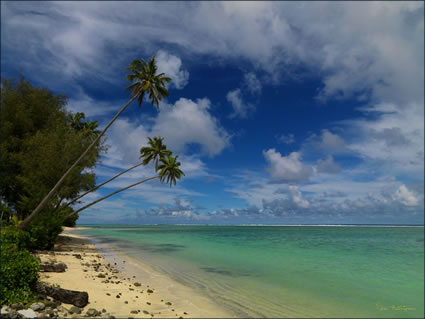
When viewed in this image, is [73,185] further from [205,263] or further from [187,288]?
[187,288]

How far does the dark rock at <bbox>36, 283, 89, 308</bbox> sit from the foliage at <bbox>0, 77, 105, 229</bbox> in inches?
583

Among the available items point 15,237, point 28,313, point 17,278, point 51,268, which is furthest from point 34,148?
point 28,313

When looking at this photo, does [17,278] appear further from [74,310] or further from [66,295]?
[74,310]

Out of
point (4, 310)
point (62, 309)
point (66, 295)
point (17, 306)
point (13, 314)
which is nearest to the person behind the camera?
point (13, 314)

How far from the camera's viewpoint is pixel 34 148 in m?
23.0

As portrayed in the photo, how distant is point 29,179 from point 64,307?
18.4 metres

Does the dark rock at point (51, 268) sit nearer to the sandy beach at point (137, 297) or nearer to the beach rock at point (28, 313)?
the sandy beach at point (137, 297)

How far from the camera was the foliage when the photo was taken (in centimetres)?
2223

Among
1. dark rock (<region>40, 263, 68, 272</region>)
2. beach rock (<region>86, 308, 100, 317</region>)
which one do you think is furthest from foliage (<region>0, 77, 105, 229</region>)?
beach rock (<region>86, 308, 100, 317</region>)

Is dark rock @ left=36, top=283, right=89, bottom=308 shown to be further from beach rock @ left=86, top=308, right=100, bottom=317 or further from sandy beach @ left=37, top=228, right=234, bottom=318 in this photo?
beach rock @ left=86, top=308, right=100, bottom=317

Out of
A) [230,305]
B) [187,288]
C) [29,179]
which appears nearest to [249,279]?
[187,288]

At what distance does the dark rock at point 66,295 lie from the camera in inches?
289

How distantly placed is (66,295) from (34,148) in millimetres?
19898

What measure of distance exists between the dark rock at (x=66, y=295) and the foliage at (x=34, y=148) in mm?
14809
